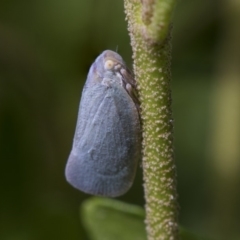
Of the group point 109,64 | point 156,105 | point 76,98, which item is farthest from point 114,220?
point 76,98

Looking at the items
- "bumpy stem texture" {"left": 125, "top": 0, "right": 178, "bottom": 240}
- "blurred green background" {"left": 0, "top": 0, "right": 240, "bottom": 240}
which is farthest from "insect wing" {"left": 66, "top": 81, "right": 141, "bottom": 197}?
"blurred green background" {"left": 0, "top": 0, "right": 240, "bottom": 240}

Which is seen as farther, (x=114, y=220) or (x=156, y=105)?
(x=114, y=220)

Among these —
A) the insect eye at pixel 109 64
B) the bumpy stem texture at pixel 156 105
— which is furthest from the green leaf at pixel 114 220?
the bumpy stem texture at pixel 156 105

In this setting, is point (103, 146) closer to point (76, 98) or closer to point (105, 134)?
point (105, 134)

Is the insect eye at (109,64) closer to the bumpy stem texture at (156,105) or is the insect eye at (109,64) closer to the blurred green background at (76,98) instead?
the bumpy stem texture at (156,105)

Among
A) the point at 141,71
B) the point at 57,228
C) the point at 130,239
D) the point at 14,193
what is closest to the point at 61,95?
the point at 14,193

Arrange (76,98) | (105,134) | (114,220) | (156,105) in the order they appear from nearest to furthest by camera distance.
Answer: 1. (156,105)
2. (105,134)
3. (114,220)
4. (76,98)
